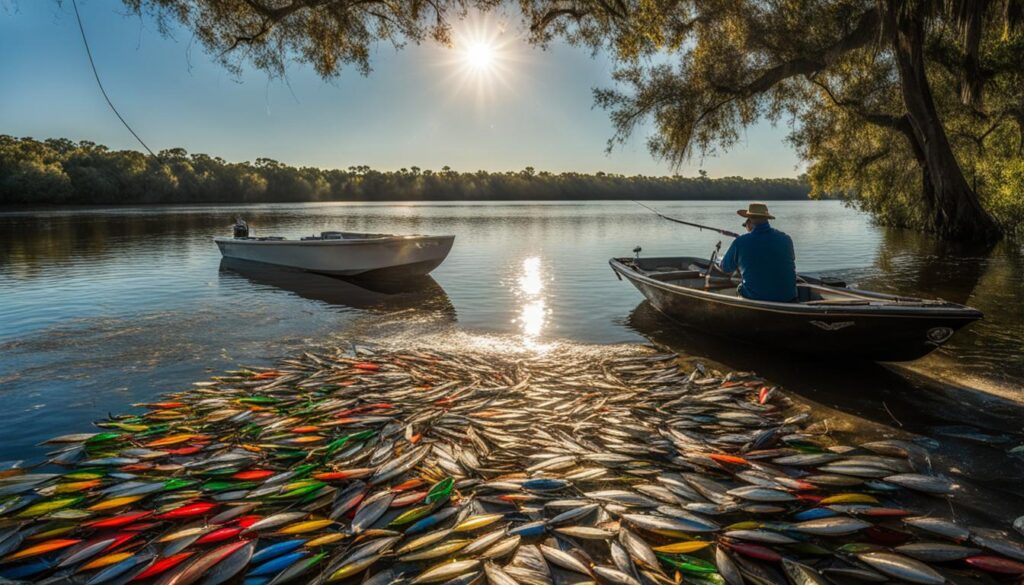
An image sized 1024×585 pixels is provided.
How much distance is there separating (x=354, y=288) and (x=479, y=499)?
1327 cm

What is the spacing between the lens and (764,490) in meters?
4.05

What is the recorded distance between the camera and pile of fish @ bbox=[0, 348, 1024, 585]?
10.9ft

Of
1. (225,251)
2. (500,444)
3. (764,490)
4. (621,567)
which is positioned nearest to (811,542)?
(764,490)

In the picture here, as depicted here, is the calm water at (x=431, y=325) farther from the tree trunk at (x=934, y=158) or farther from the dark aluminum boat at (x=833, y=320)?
the tree trunk at (x=934, y=158)

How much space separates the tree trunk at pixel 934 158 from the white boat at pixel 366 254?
17.3 meters

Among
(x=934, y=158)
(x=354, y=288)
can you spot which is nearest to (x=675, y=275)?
(x=354, y=288)

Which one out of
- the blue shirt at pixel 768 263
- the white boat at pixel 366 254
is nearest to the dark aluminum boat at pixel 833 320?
the blue shirt at pixel 768 263

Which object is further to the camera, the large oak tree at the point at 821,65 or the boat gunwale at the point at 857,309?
the large oak tree at the point at 821,65

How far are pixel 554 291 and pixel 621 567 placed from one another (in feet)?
40.3

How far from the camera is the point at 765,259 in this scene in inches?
321

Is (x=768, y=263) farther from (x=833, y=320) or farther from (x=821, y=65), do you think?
(x=821, y=65)

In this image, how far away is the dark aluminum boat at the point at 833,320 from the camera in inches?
262

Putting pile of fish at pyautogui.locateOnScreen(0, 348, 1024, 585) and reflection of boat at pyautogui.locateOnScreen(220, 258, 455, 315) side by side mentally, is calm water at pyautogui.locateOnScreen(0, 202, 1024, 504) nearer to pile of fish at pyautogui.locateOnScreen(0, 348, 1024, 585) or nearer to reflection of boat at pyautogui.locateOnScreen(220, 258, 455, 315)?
reflection of boat at pyautogui.locateOnScreen(220, 258, 455, 315)

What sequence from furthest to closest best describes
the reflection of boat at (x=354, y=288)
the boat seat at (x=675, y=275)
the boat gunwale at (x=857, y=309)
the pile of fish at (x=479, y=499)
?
1. the reflection of boat at (x=354, y=288)
2. the boat seat at (x=675, y=275)
3. the boat gunwale at (x=857, y=309)
4. the pile of fish at (x=479, y=499)
